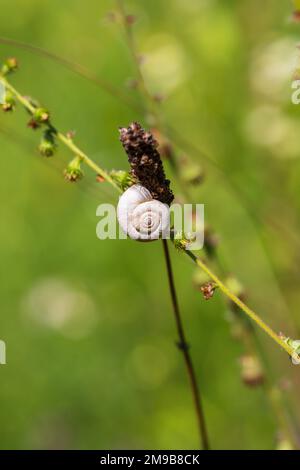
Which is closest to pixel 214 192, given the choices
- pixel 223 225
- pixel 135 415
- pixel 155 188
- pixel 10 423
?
pixel 223 225

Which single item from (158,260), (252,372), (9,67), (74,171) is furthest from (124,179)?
(158,260)

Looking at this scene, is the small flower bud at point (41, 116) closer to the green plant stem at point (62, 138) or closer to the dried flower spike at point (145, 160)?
the green plant stem at point (62, 138)

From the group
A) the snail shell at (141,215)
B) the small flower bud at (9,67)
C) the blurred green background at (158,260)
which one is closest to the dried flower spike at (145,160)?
the snail shell at (141,215)

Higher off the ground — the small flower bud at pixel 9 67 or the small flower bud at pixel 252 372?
the small flower bud at pixel 9 67

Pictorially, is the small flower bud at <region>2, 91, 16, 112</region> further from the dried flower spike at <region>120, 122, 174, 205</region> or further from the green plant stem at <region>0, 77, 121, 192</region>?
the dried flower spike at <region>120, 122, 174, 205</region>

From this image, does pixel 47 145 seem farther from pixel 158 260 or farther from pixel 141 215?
pixel 158 260

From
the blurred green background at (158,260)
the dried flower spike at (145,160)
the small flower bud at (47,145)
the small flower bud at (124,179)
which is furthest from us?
the blurred green background at (158,260)

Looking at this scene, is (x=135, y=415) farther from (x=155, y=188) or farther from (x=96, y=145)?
(x=155, y=188)
